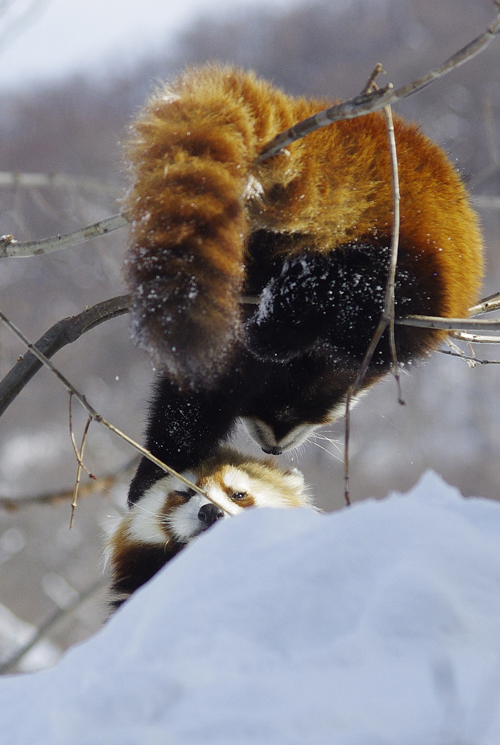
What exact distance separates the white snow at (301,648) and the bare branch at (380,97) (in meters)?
0.76

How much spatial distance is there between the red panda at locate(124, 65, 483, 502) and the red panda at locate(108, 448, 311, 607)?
558mm

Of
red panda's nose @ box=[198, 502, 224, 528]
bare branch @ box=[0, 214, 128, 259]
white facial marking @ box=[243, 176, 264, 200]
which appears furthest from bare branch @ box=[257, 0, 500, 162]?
red panda's nose @ box=[198, 502, 224, 528]

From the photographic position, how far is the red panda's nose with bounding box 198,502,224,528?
7.35 feet

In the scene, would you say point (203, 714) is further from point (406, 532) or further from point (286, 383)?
point (286, 383)

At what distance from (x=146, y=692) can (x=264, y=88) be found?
1.38m

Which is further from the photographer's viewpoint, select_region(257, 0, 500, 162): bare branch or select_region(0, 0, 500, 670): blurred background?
select_region(0, 0, 500, 670): blurred background

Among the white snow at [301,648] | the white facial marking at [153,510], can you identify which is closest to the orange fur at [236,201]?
the white snow at [301,648]

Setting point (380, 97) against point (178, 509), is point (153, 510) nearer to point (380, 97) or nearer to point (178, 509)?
point (178, 509)

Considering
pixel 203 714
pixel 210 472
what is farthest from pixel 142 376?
pixel 203 714

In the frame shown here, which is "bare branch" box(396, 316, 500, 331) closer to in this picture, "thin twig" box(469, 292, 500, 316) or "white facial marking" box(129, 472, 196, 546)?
"thin twig" box(469, 292, 500, 316)

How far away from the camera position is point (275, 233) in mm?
1645

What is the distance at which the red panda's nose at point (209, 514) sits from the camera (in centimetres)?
224

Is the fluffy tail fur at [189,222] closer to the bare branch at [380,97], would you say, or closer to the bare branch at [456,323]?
the bare branch at [380,97]

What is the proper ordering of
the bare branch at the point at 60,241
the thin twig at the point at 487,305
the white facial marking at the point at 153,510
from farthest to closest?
the white facial marking at the point at 153,510 < the thin twig at the point at 487,305 < the bare branch at the point at 60,241
